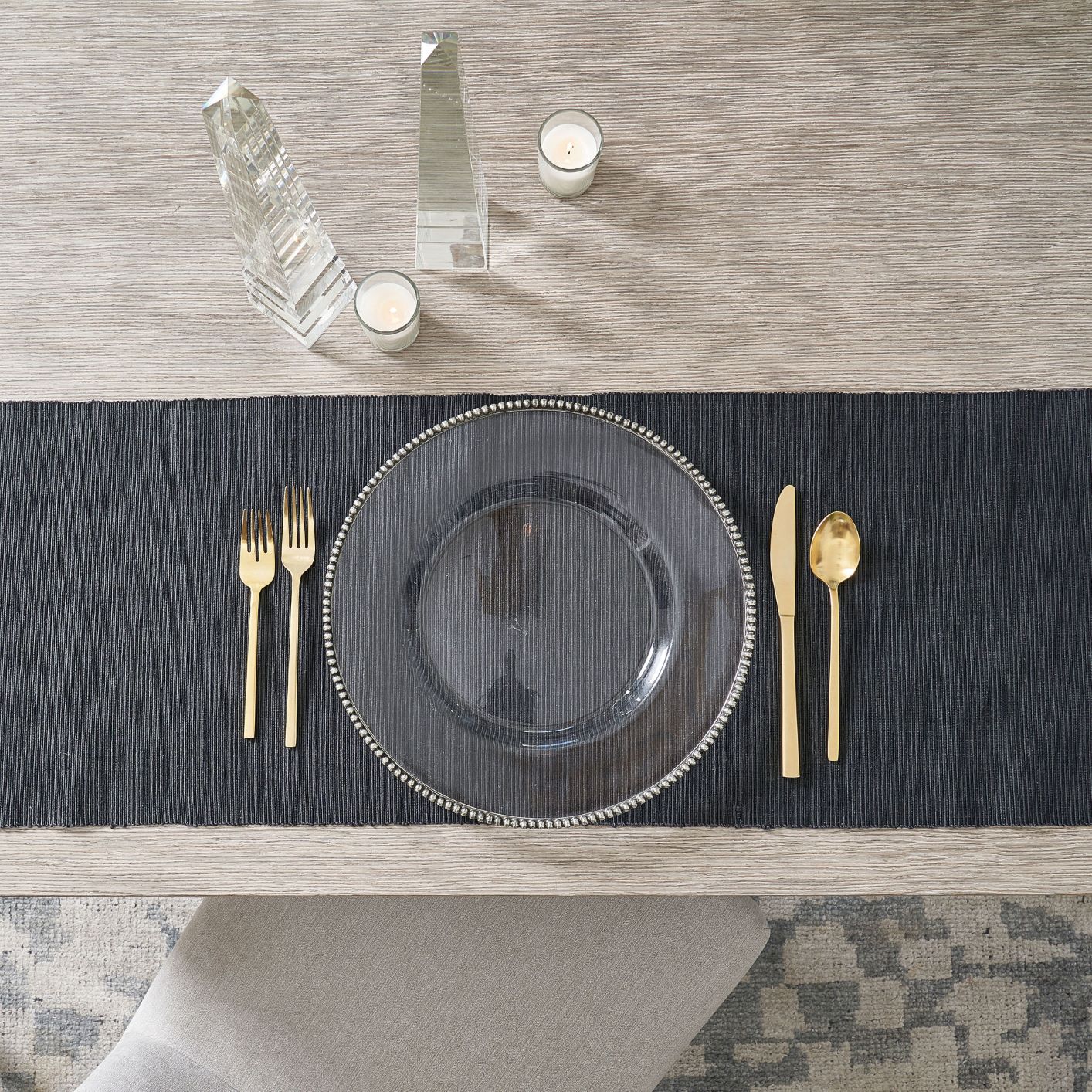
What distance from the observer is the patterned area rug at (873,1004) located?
1222 millimetres

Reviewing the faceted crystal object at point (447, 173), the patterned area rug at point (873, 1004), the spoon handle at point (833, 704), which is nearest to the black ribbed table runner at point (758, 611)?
the spoon handle at point (833, 704)

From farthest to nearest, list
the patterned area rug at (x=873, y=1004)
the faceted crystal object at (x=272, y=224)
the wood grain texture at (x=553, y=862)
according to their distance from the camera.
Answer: the patterned area rug at (x=873, y=1004), the wood grain texture at (x=553, y=862), the faceted crystal object at (x=272, y=224)

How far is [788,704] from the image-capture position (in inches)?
25.4

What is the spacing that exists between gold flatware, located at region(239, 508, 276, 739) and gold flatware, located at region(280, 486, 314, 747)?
1 centimetres

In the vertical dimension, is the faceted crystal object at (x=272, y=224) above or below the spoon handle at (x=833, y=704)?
above

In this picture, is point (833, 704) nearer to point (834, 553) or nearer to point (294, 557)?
point (834, 553)

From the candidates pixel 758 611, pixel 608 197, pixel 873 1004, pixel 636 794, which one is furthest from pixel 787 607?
pixel 873 1004

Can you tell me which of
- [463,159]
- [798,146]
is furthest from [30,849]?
[798,146]

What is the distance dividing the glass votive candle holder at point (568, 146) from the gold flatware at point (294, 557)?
1.03 ft

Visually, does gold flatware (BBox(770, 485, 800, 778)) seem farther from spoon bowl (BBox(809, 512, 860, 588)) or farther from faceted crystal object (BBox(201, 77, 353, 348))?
faceted crystal object (BBox(201, 77, 353, 348))

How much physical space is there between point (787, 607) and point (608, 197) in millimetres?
361

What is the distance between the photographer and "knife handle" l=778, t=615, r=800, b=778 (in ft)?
2.11

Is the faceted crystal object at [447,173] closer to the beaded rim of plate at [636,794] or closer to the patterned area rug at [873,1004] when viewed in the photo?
the beaded rim of plate at [636,794]

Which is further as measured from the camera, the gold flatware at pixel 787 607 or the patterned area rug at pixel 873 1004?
the patterned area rug at pixel 873 1004
